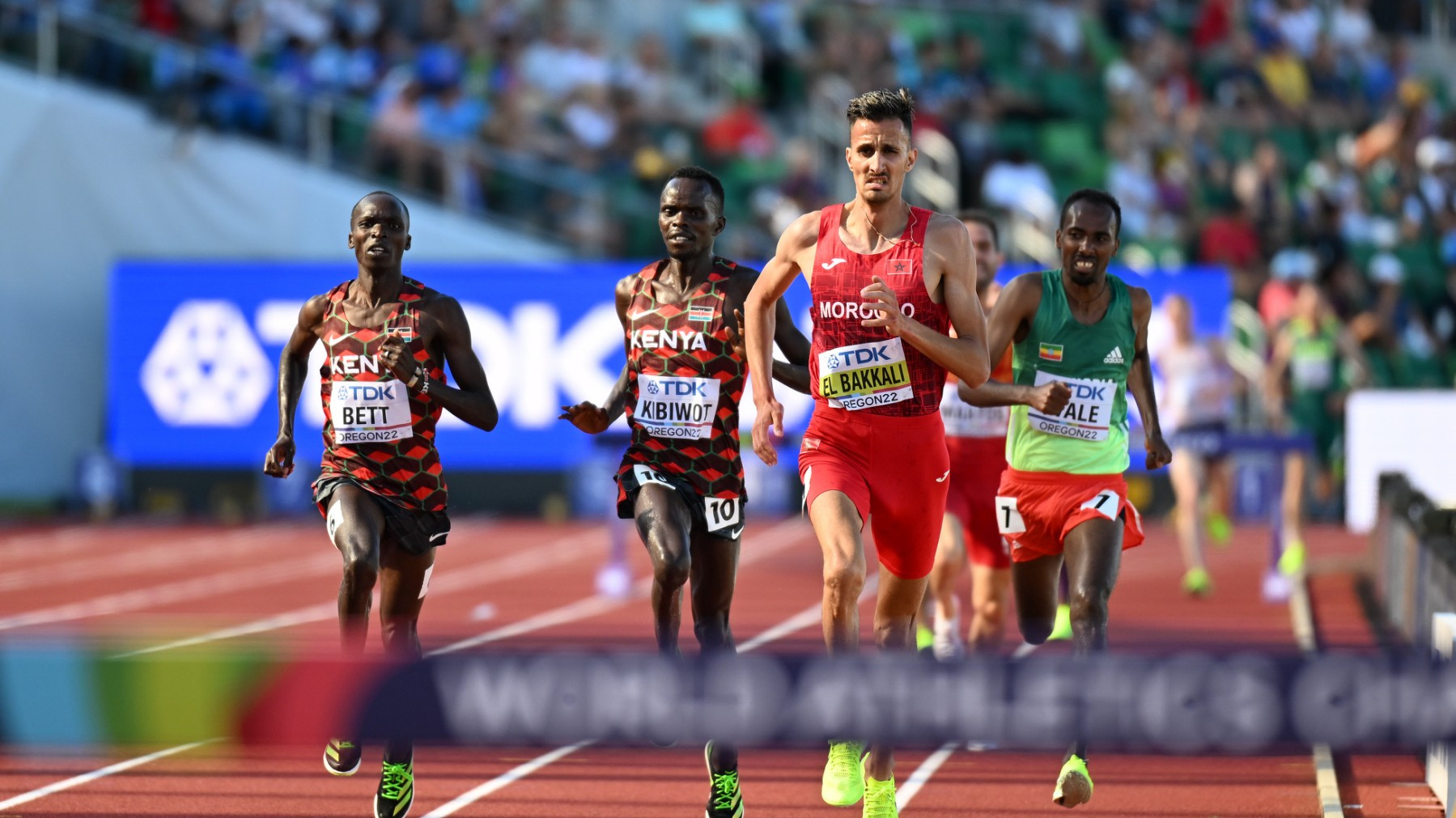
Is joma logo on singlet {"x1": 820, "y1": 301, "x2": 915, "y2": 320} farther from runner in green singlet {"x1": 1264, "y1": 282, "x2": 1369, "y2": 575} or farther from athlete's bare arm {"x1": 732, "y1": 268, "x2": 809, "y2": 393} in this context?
runner in green singlet {"x1": 1264, "y1": 282, "x2": 1369, "y2": 575}

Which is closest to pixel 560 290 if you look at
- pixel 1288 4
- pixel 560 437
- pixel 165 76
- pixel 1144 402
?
pixel 560 437

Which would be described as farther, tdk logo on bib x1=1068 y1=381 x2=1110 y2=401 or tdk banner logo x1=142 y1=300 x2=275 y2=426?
tdk banner logo x1=142 y1=300 x2=275 y2=426

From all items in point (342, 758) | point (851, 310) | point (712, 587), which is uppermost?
point (851, 310)

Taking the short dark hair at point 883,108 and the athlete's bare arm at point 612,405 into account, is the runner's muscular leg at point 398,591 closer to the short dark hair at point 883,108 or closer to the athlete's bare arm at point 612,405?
the athlete's bare arm at point 612,405

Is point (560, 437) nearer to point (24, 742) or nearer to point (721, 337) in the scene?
point (721, 337)

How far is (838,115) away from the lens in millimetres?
21531

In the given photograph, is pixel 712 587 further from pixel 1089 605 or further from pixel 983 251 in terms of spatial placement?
pixel 983 251

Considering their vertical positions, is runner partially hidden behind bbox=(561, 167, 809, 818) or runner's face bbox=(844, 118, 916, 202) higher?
runner's face bbox=(844, 118, 916, 202)

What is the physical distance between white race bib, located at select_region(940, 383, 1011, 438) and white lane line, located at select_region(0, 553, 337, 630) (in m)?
6.14

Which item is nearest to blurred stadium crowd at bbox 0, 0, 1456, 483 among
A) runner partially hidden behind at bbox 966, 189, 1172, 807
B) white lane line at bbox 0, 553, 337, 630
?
white lane line at bbox 0, 553, 337, 630

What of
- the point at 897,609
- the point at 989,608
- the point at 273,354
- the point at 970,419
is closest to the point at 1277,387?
the point at 970,419

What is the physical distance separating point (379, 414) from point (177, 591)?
7.65 meters

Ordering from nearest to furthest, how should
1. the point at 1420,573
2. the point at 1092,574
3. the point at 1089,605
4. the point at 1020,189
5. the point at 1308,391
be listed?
the point at 1089,605, the point at 1092,574, the point at 1420,573, the point at 1308,391, the point at 1020,189

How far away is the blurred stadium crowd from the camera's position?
19.5 m
